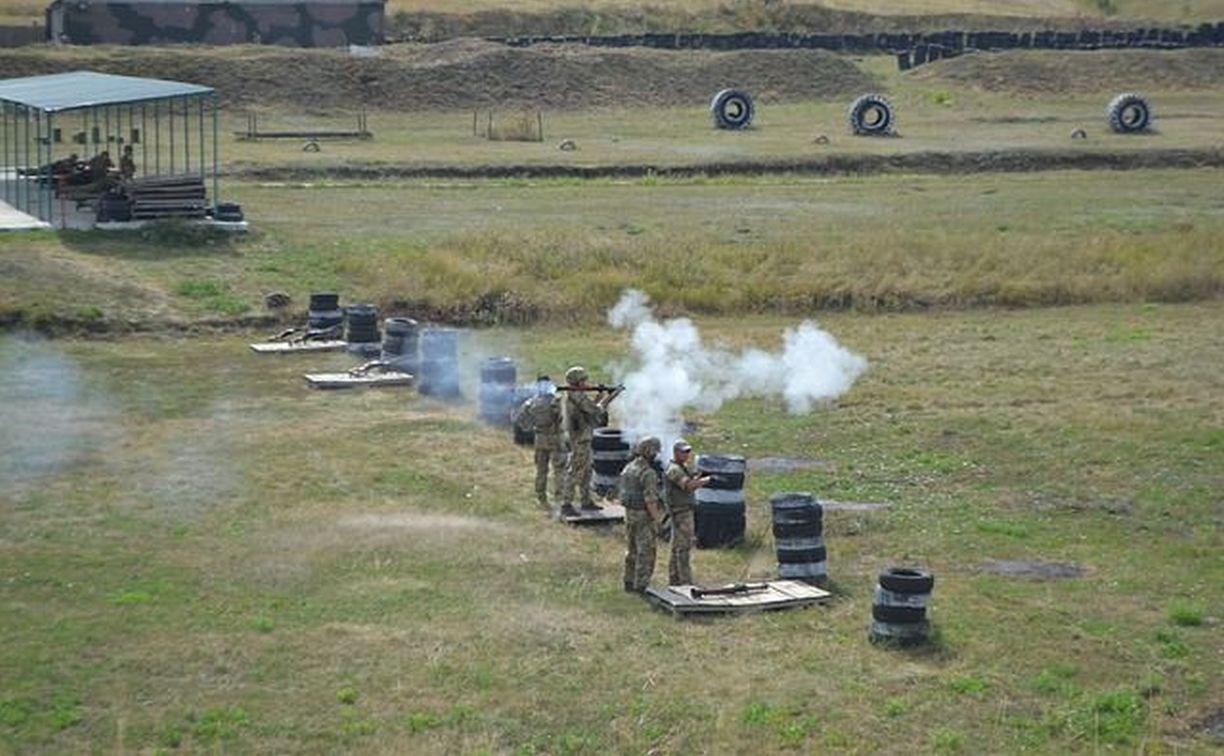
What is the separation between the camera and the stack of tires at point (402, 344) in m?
30.3

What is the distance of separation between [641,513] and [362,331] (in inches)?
547

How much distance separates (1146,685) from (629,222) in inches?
1087

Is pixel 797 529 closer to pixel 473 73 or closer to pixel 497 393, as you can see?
pixel 497 393

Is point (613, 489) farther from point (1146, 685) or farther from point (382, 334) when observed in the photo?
point (382, 334)

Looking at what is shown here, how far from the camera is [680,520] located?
19.1 metres

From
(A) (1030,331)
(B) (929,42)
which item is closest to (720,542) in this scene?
(A) (1030,331)

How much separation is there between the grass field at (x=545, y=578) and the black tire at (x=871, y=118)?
3486 cm

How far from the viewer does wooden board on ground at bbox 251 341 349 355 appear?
106ft

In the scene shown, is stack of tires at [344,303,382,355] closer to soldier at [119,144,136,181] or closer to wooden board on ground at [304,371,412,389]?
wooden board on ground at [304,371,412,389]

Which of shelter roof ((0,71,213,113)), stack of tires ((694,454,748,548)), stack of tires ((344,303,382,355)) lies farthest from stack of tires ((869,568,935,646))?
shelter roof ((0,71,213,113))

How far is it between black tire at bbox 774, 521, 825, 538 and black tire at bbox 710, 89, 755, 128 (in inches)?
1911

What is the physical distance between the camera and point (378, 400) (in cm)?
2873

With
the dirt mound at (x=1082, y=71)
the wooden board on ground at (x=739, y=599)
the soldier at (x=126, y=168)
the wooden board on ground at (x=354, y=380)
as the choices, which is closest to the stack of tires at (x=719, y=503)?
the wooden board on ground at (x=739, y=599)

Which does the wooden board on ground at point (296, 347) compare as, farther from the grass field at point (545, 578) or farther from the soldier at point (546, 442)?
the soldier at point (546, 442)
